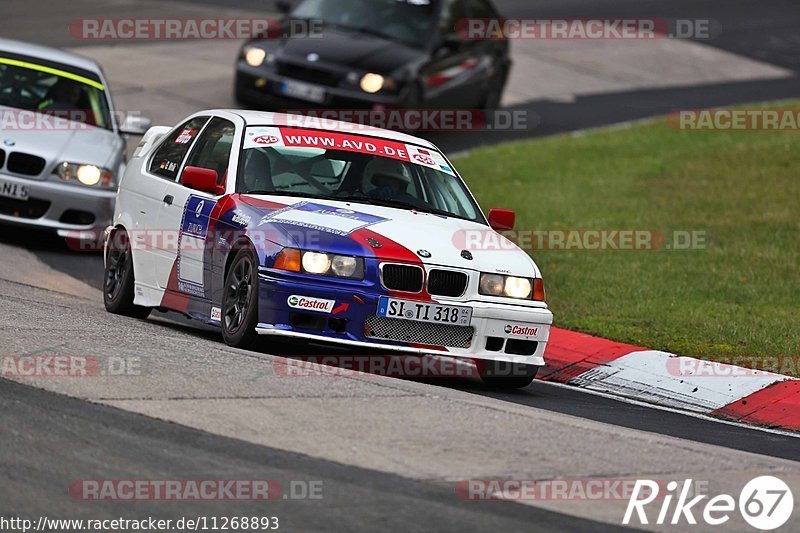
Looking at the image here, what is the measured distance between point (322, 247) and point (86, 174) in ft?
18.9

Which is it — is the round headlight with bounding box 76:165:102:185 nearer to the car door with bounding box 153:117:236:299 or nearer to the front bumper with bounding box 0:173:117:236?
the front bumper with bounding box 0:173:117:236

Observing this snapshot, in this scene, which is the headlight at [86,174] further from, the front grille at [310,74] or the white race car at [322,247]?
the front grille at [310,74]

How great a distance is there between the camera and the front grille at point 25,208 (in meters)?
14.1

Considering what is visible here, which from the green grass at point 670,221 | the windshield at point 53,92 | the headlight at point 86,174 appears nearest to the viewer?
the green grass at point 670,221

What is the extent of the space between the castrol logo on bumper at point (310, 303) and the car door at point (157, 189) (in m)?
1.70

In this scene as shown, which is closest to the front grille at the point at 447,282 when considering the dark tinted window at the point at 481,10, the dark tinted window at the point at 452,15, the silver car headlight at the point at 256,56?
the silver car headlight at the point at 256,56

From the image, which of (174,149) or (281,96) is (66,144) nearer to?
(174,149)

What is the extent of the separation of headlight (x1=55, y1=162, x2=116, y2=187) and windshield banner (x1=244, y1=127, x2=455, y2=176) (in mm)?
4244

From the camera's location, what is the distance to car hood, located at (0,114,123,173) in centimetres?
1419

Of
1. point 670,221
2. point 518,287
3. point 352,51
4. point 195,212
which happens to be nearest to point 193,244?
point 195,212

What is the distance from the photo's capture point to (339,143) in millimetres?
10516

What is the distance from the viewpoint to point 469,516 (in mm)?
6242

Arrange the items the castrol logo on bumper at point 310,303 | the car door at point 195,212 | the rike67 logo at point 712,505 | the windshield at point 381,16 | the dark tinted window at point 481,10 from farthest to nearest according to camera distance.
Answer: the dark tinted window at point 481,10 < the windshield at point 381,16 < the car door at point 195,212 < the castrol logo on bumper at point 310,303 < the rike67 logo at point 712,505

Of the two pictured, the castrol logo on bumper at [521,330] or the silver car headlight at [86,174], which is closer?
the castrol logo on bumper at [521,330]
